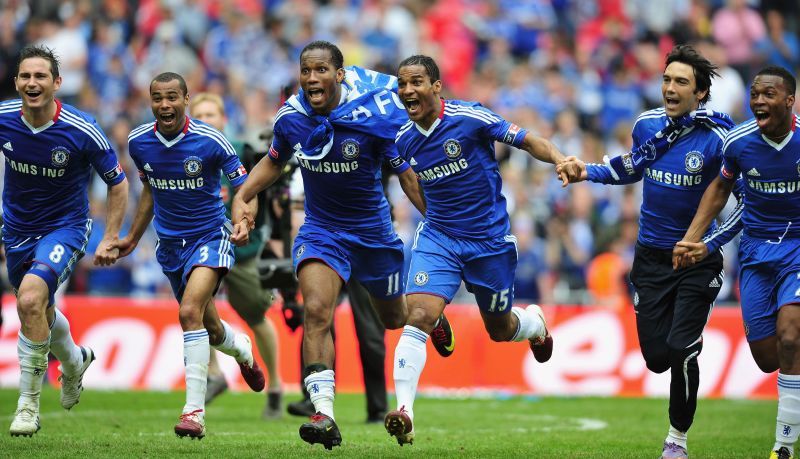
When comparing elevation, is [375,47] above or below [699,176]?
above

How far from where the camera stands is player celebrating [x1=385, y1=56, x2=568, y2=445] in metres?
9.84

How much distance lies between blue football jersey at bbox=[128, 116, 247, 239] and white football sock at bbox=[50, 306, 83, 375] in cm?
129

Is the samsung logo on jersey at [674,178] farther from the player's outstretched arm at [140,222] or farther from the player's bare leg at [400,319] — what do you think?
the player's outstretched arm at [140,222]

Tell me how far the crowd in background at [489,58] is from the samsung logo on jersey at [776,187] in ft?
33.7

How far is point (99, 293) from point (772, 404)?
33.0 feet

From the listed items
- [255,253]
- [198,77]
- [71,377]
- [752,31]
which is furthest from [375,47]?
[71,377]

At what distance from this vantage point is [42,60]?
10.5 metres

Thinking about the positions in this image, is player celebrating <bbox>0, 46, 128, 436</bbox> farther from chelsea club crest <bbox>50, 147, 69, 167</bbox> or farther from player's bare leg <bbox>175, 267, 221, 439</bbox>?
player's bare leg <bbox>175, 267, 221, 439</bbox>

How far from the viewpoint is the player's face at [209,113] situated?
44.1 feet

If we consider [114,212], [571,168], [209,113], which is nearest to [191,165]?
[114,212]

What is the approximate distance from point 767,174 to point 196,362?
15.3ft

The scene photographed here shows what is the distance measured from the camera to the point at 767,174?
939cm

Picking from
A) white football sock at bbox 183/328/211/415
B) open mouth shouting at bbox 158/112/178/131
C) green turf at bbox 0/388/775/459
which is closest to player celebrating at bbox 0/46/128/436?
open mouth shouting at bbox 158/112/178/131

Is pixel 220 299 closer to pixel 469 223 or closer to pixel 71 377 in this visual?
pixel 71 377
